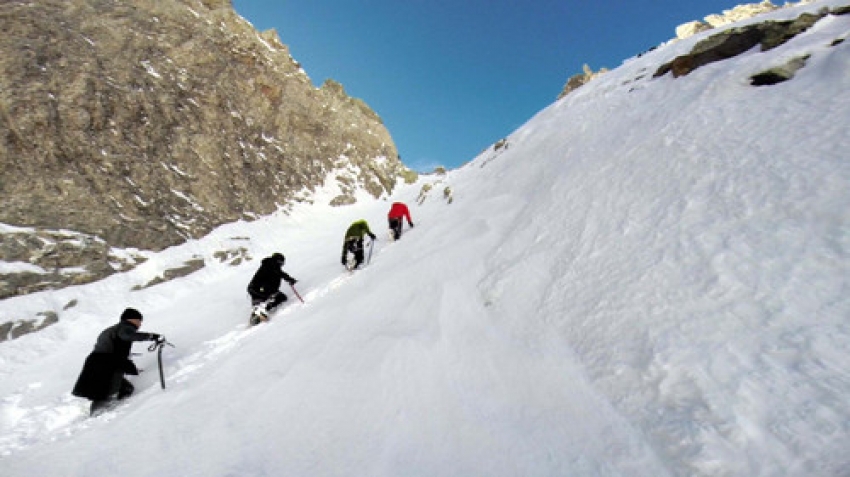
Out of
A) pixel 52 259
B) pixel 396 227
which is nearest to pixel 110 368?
pixel 52 259

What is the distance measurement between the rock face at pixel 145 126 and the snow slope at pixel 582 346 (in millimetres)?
4880

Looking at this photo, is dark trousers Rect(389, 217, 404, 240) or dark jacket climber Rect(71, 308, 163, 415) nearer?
dark jacket climber Rect(71, 308, 163, 415)

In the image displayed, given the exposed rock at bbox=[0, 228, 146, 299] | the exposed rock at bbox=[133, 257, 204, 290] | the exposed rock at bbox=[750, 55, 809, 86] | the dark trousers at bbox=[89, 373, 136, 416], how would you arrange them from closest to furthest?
1. the dark trousers at bbox=[89, 373, 136, 416]
2. the exposed rock at bbox=[750, 55, 809, 86]
3. the exposed rock at bbox=[0, 228, 146, 299]
4. the exposed rock at bbox=[133, 257, 204, 290]

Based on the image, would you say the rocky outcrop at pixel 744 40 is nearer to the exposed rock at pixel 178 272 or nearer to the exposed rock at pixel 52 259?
the exposed rock at pixel 178 272

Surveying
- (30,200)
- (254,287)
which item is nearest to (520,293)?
(254,287)

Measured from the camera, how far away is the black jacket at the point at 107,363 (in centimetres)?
687

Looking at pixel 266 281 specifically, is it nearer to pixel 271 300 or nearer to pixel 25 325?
pixel 271 300

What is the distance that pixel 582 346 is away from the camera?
4.60 metres

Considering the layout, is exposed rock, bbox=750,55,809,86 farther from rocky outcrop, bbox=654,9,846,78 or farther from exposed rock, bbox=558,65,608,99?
exposed rock, bbox=558,65,608,99

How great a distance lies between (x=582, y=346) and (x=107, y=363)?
7655mm

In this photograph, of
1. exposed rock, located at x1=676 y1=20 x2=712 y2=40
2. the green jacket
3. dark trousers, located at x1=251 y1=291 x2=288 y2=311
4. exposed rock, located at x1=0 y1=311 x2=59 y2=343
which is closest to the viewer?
exposed rock, located at x1=0 y1=311 x2=59 y2=343

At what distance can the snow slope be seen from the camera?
3252 millimetres

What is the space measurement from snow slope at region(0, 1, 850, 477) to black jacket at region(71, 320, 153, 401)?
0.47 meters

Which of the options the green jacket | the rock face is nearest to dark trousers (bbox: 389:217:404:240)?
the green jacket
